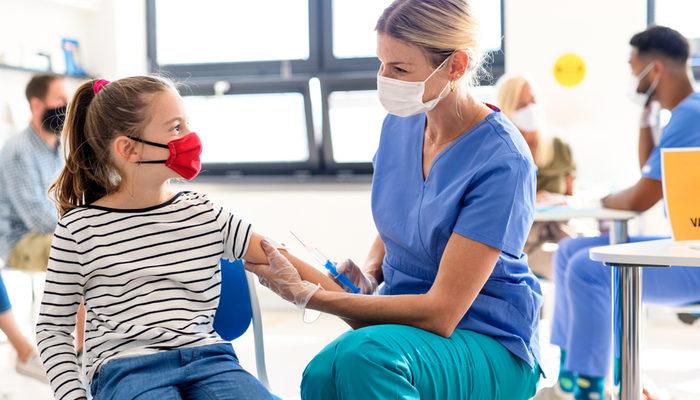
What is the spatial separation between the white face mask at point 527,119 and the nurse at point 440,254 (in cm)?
187

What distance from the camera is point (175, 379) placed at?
1.36 m

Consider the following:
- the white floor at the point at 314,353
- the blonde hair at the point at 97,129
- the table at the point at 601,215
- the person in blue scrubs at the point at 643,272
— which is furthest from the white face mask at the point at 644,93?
the blonde hair at the point at 97,129

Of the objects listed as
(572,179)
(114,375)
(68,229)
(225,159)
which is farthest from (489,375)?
(225,159)

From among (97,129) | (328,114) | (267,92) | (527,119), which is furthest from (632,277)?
(267,92)

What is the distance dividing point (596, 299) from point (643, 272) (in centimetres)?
23

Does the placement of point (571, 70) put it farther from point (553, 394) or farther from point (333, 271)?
point (333, 271)

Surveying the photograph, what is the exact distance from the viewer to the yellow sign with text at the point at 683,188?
1.70 m

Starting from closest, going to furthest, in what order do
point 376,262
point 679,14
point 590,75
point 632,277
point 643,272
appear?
point 632,277, point 376,262, point 643,272, point 590,75, point 679,14

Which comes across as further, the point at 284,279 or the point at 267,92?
the point at 267,92

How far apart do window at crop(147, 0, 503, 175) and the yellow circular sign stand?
3.32ft

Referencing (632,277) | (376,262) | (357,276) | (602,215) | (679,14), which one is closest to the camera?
(632,277)

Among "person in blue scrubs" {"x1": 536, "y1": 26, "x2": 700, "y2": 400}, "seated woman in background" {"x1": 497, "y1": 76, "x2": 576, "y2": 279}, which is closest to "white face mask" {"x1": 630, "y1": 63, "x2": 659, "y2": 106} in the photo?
"person in blue scrubs" {"x1": 536, "y1": 26, "x2": 700, "y2": 400}

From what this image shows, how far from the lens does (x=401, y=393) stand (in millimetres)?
1363

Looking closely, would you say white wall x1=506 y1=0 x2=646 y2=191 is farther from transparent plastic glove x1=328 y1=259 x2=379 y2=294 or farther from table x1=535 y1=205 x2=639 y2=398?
transparent plastic glove x1=328 y1=259 x2=379 y2=294
